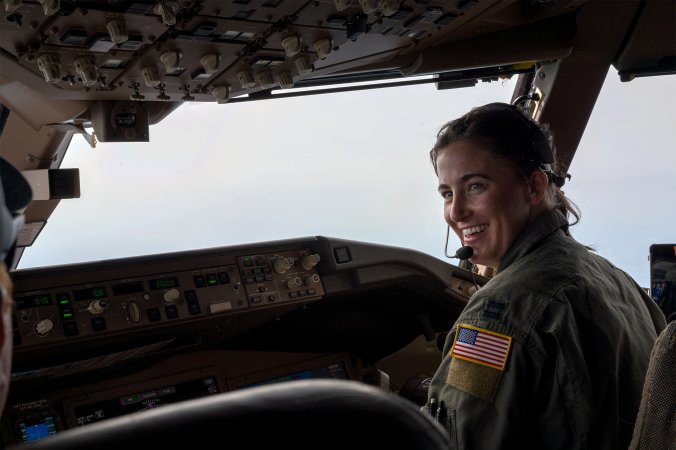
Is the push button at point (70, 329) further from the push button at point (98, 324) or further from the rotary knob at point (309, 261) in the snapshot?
the rotary knob at point (309, 261)

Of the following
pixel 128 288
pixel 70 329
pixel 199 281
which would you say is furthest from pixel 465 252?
pixel 70 329

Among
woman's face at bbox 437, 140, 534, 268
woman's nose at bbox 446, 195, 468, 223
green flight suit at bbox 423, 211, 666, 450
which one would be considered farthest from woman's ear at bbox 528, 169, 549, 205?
green flight suit at bbox 423, 211, 666, 450

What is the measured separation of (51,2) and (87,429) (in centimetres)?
130

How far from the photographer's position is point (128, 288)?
230 cm

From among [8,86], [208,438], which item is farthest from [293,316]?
[208,438]

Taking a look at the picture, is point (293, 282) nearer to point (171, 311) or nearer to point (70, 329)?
point (171, 311)

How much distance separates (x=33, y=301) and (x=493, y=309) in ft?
3.85

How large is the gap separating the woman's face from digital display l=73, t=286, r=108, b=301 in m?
0.94

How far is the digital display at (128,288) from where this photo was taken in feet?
7.48

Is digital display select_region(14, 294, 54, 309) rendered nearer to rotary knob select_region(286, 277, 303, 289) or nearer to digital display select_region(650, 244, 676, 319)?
rotary knob select_region(286, 277, 303, 289)

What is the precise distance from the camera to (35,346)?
7.00 feet

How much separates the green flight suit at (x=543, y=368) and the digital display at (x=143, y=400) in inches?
41.7

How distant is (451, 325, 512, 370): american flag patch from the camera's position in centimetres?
159

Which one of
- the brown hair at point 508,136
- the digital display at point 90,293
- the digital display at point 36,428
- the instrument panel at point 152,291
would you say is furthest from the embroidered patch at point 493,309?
the digital display at point 36,428
